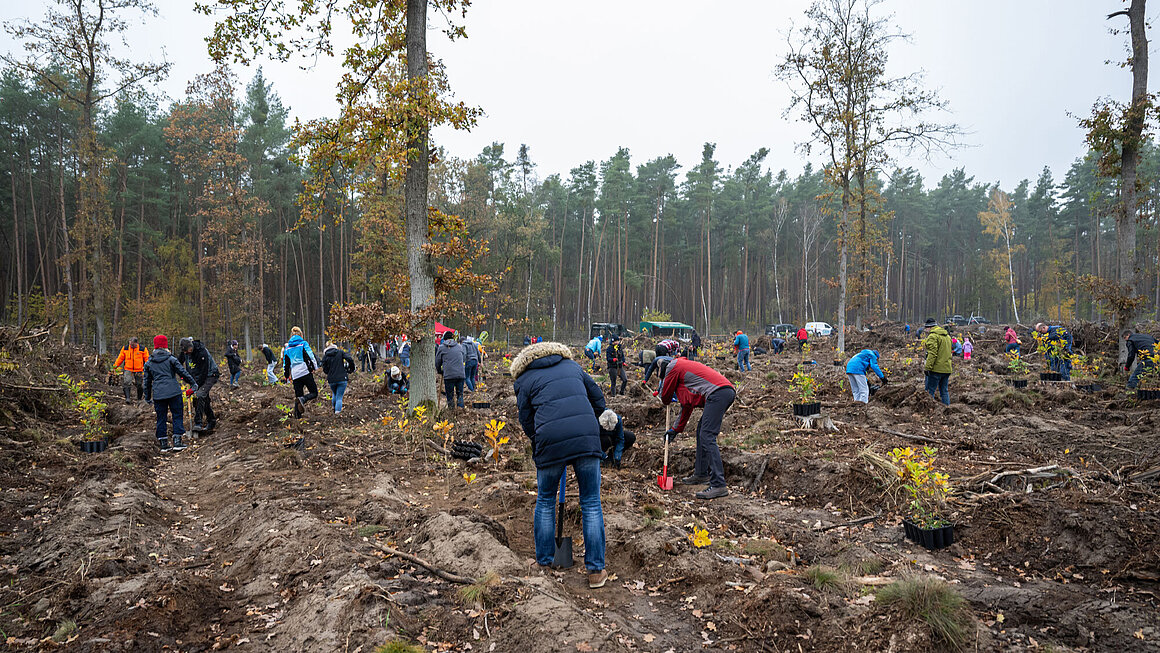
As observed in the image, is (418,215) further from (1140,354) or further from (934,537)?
(1140,354)

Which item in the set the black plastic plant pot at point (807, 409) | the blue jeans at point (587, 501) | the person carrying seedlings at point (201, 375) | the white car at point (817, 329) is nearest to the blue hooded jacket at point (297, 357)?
the person carrying seedlings at point (201, 375)

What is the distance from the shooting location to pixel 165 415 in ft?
29.7

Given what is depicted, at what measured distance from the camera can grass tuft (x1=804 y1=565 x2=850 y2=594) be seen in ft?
12.0

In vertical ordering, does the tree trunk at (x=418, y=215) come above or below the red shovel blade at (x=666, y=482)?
above

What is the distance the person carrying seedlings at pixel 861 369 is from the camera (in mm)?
10234

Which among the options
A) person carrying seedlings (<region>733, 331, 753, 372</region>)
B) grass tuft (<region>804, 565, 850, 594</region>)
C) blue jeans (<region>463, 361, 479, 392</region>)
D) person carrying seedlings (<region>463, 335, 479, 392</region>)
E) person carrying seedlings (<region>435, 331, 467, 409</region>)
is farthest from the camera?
person carrying seedlings (<region>733, 331, 753, 372</region>)

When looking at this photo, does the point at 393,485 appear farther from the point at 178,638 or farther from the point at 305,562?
the point at 178,638

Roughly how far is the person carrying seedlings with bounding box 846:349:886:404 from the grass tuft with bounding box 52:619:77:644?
34.2ft

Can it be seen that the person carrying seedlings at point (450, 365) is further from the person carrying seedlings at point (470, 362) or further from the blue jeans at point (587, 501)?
the blue jeans at point (587, 501)

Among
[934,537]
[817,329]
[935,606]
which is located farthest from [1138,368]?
[817,329]

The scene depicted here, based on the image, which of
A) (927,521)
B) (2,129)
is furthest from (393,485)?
(2,129)

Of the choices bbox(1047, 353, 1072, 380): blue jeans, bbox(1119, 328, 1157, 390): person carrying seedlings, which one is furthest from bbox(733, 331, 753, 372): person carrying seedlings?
bbox(1119, 328, 1157, 390): person carrying seedlings

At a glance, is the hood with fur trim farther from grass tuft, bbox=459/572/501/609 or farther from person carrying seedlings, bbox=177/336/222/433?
person carrying seedlings, bbox=177/336/222/433

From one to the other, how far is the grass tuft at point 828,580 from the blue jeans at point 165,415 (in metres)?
9.39
